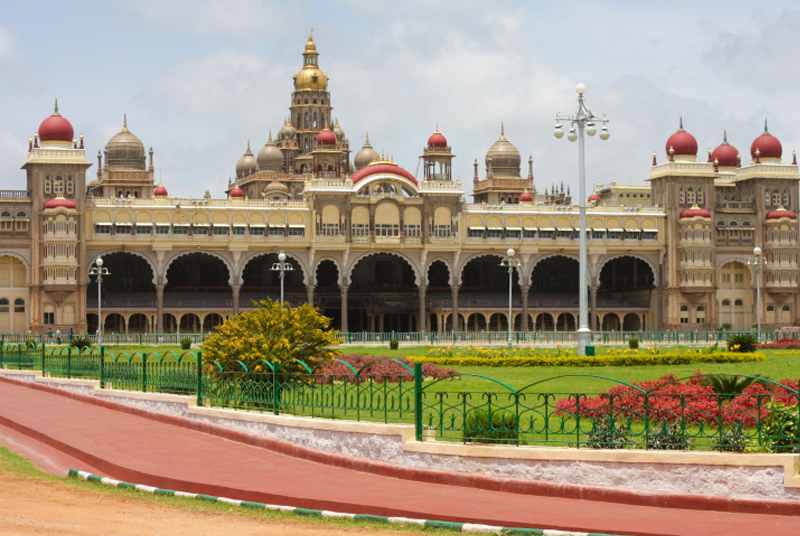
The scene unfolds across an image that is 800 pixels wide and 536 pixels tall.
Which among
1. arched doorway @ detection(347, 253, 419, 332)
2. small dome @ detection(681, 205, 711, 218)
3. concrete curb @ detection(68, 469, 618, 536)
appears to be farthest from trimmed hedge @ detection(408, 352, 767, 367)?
small dome @ detection(681, 205, 711, 218)

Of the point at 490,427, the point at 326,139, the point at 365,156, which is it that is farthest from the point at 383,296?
the point at 490,427

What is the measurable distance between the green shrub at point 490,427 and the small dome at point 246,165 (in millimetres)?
78048

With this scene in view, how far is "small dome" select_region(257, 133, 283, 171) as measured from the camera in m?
85.9

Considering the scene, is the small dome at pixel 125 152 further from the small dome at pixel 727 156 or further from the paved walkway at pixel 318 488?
the paved walkway at pixel 318 488

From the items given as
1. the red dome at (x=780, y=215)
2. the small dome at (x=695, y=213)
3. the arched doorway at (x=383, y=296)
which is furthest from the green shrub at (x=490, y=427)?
the red dome at (x=780, y=215)

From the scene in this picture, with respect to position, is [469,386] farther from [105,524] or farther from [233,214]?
[233,214]

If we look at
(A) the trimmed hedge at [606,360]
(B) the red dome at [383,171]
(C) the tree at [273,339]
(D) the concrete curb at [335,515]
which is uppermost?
(B) the red dome at [383,171]

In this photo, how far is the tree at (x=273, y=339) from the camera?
65.2ft

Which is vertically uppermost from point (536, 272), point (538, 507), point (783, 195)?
point (783, 195)

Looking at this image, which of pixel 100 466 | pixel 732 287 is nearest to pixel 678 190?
pixel 732 287

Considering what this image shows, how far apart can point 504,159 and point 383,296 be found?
873 inches

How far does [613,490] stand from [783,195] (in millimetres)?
71615

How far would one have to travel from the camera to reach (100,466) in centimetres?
1455

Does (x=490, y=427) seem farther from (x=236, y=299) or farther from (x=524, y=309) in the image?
(x=524, y=309)
